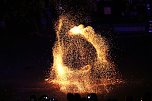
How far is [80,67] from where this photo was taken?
14.0 m

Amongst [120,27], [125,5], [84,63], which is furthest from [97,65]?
[125,5]

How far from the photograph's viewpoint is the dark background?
41.7 ft

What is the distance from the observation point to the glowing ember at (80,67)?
12.0m

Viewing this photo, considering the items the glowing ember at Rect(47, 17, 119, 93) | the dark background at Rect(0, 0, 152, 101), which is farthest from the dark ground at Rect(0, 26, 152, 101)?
the glowing ember at Rect(47, 17, 119, 93)

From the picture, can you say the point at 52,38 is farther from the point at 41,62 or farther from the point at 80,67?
the point at 80,67

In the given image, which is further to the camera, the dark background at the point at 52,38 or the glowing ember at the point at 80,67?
the dark background at the point at 52,38

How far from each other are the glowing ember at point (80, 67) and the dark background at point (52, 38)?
0.42 meters

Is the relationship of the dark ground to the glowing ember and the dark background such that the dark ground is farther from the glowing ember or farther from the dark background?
the glowing ember

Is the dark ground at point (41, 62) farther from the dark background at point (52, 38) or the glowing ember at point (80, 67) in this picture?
the glowing ember at point (80, 67)

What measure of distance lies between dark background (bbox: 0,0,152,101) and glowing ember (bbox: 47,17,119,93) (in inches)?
16.4

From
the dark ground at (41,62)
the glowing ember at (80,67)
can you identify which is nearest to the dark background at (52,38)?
the dark ground at (41,62)

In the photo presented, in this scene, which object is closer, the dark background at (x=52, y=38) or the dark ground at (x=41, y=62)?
the dark ground at (x=41, y=62)

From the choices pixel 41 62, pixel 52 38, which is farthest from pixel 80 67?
pixel 52 38

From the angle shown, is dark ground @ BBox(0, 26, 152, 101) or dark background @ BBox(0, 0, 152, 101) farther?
dark background @ BBox(0, 0, 152, 101)
